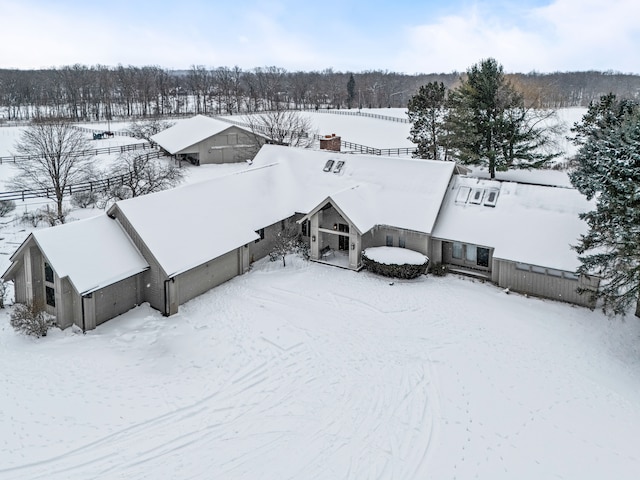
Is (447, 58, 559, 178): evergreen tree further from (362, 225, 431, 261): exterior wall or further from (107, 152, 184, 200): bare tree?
(107, 152, 184, 200): bare tree

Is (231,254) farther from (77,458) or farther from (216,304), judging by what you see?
(77,458)

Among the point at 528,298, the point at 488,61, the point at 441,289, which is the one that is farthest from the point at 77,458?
the point at 488,61

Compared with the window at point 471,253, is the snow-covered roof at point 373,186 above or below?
above

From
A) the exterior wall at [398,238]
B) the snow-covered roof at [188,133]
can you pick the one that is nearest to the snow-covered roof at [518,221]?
the exterior wall at [398,238]

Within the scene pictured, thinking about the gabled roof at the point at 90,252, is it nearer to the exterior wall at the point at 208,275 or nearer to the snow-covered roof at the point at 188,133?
the exterior wall at the point at 208,275

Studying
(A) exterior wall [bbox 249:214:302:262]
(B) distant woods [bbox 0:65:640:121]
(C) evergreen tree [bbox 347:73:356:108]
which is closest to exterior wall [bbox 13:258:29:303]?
(A) exterior wall [bbox 249:214:302:262]

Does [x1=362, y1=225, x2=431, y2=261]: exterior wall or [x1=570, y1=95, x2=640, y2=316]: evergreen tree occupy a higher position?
[x1=570, y1=95, x2=640, y2=316]: evergreen tree
